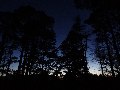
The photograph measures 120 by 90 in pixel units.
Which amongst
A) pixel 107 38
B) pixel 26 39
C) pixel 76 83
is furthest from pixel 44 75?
pixel 107 38

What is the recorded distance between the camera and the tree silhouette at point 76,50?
24.1 m

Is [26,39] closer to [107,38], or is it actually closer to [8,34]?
[8,34]

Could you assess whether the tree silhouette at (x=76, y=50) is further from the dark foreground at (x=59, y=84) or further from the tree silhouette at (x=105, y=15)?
the dark foreground at (x=59, y=84)

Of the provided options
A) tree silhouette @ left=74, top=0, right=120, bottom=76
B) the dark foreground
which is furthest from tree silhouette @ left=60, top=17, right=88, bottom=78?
the dark foreground

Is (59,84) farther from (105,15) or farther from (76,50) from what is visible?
Answer: (76,50)

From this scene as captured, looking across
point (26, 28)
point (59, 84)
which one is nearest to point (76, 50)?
point (26, 28)

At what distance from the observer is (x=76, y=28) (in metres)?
29.9

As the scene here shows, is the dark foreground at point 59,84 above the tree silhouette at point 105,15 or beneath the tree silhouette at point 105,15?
beneath

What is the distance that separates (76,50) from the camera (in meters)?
26.8

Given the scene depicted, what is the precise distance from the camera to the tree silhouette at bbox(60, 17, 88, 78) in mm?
24059

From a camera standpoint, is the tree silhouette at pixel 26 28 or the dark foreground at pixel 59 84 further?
the tree silhouette at pixel 26 28

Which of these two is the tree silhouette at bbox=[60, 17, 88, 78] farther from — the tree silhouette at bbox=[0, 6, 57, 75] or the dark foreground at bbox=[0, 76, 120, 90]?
the dark foreground at bbox=[0, 76, 120, 90]

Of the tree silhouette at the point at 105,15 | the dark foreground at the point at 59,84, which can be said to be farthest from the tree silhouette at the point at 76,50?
the dark foreground at the point at 59,84

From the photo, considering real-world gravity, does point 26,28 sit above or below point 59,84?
above
